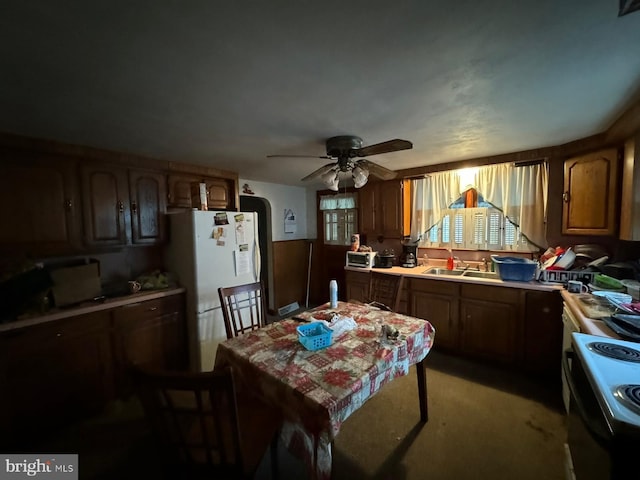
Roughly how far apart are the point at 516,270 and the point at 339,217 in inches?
97.6

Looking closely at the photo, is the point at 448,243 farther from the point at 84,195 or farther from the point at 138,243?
the point at 84,195

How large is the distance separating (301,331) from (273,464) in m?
0.72

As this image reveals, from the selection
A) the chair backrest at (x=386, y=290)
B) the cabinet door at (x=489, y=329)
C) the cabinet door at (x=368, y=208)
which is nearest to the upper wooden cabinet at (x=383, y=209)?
the cabinet door at (x=368, y=208)

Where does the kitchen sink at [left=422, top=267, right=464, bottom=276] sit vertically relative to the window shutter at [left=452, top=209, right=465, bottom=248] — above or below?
below

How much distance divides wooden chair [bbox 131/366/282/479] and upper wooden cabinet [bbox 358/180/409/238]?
2731 mm

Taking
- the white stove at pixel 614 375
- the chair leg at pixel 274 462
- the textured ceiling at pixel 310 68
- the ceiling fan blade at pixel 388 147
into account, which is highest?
the textured ceiling at pixel 310 68

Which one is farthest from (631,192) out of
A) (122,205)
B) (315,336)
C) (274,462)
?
(122,205)

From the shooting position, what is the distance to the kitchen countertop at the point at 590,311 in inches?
57.1

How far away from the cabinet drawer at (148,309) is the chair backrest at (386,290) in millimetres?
1811

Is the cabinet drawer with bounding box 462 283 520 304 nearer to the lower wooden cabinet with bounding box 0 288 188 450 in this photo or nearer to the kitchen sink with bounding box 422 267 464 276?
the kitchen sink with bounding box 422 267 464 276

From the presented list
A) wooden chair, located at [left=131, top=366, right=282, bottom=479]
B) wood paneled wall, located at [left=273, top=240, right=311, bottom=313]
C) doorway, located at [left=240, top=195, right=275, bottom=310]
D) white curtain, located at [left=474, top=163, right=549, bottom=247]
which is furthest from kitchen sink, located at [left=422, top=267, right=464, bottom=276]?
wooden chair, located at [left=131, top=366, right=282, bottom=479]

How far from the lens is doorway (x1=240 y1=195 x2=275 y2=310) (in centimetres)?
419

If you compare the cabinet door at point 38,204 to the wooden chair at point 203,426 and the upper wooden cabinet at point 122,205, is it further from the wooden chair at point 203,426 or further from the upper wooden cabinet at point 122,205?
the wooden chair at point 203,426

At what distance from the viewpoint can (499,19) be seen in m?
0.92
